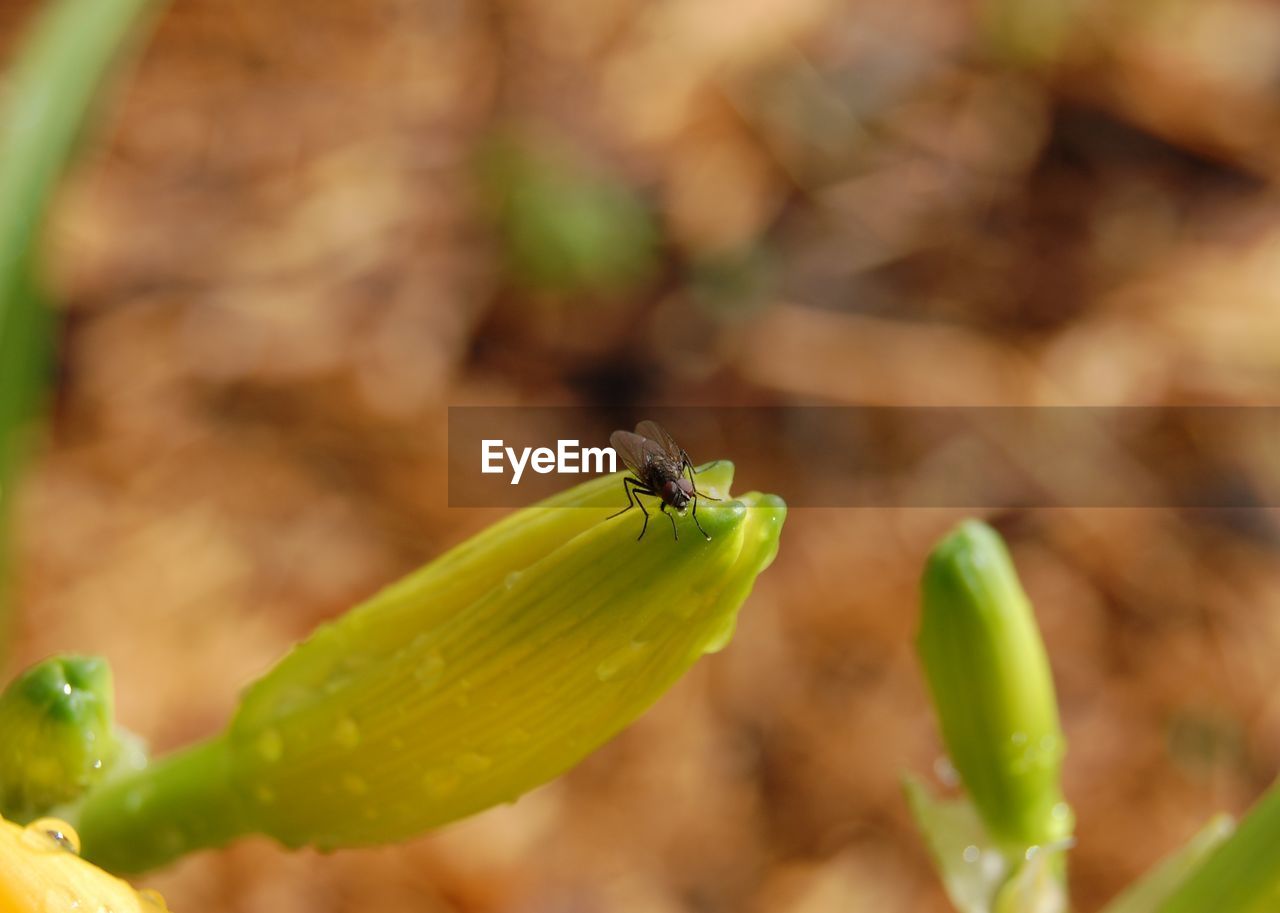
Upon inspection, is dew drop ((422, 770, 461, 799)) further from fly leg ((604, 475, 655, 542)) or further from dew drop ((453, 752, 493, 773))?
fly leg ((604, 475, 655, 542))

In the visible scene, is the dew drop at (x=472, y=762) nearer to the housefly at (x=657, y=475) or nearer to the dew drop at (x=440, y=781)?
the dew drop at (x=440, y=781)

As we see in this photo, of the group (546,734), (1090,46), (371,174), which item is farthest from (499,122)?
(546,734)

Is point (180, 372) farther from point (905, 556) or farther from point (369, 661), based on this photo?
point (369, 661)

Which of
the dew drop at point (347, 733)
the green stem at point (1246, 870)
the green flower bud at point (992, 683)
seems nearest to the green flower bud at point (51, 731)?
the dew drop at point (347, 733)

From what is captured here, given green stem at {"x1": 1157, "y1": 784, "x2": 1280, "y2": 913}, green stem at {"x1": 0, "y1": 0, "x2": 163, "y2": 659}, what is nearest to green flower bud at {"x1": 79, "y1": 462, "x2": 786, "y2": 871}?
green stem at {"x1": 1157, "y1": 784, "x2": 1280, "y2": 913}

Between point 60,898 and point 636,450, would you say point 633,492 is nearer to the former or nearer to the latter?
point 636,450

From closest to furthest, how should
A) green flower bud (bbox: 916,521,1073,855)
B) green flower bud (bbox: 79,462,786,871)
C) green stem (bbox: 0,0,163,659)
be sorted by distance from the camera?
1. green flower bud (bbox: 79,462,786,871)
2. green flower bud (bbox: 916,521,1073,855)
3. green stem (bbox: 0,0,163,659)
